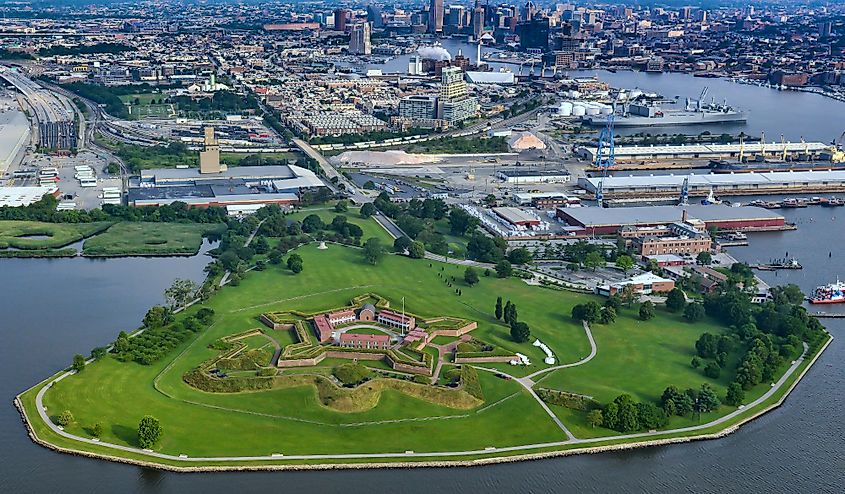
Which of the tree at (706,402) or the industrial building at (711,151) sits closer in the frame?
the tree at (706,402)

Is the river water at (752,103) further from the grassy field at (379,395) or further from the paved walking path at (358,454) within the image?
the paved walking path at (358,454)

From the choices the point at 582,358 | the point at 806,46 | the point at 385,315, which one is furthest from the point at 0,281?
the point at 806,46

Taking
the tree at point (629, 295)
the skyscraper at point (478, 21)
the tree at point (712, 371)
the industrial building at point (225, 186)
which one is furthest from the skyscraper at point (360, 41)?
the tree at point (712, 371)

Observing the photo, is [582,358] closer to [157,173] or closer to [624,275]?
[624,275]

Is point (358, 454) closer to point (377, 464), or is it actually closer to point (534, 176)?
point (377, 464)

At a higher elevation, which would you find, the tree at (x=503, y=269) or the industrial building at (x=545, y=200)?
the tree at (x=503, y=269)

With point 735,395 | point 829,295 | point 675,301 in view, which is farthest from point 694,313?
point 829,295
